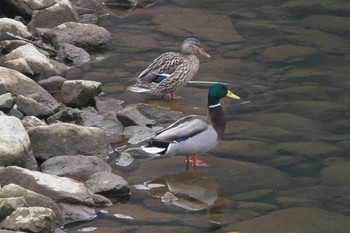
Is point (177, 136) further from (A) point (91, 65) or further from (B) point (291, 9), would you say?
(B) point (291, 9)

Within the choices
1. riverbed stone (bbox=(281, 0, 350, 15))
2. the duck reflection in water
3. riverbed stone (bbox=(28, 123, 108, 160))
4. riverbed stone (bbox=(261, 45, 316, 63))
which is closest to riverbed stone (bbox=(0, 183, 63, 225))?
the duck reflection in water

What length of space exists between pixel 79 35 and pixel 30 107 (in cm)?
347

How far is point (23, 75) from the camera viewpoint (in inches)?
442

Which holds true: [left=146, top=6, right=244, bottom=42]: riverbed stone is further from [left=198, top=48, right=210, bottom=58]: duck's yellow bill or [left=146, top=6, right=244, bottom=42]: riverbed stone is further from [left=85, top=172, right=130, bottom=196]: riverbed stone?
[left=85, top=172, right=130, bottom=196]: riverbed stone

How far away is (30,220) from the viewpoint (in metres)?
7.73

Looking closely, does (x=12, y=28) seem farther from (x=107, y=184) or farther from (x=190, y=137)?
(x=107, y=184)

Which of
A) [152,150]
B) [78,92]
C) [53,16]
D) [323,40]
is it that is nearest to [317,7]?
[323,40]

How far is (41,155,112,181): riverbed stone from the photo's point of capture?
9195 millimetres

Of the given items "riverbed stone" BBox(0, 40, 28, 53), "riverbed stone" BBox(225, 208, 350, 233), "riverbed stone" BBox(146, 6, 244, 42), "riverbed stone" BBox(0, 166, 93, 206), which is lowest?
"riverbed stone" BBox(146, 6, 244, 42)

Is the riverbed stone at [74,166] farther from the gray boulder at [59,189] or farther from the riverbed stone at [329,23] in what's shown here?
the riverbed stone at [329,23]

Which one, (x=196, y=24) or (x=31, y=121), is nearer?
(x=31, y=121)

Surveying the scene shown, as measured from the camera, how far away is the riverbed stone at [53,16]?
13938 millimetres

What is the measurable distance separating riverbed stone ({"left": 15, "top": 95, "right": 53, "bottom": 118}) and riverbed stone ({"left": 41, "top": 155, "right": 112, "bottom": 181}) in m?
1.13

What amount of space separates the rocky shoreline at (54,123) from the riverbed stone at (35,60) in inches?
0.5
